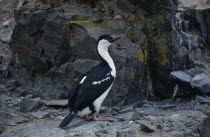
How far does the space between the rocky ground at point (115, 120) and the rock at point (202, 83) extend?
251 millimetres

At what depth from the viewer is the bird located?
7.56m

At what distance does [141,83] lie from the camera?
→ 9258 millimetres

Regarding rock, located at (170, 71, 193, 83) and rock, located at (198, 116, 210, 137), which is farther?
rock, located at (170, 71, 193, 83)

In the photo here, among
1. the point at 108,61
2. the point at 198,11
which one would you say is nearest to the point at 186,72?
the point at 108,61

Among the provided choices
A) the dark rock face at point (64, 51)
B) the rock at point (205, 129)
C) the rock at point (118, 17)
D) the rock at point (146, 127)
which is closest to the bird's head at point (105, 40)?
the dark rock face at point (64, 51)

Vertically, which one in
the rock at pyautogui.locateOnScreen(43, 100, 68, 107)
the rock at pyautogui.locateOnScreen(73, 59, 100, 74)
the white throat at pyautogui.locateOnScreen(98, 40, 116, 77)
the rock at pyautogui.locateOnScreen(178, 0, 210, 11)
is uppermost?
the rock at pyautogui.locateOnScreen(178, 0, 210, 11)

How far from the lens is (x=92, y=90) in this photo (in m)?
7.70

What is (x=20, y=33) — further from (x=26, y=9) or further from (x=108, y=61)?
(x=108, y=61)

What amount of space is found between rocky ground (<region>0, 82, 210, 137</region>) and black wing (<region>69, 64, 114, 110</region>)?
384 mm

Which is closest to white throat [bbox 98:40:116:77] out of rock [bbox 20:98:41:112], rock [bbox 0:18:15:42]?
rock [bbox 20:98:41:112]

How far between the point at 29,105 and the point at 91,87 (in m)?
1.68

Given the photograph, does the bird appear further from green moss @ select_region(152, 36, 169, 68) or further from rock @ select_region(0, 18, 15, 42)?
rock @ select_region(0, 18, 15, 42)

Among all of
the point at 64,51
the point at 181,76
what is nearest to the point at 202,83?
the point at 181,76

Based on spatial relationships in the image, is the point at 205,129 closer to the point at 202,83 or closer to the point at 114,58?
the point at 202,83
